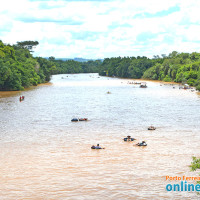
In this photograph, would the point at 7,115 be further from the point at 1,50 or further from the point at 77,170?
the point at 1,50

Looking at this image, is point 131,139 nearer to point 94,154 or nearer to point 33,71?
point 94,154

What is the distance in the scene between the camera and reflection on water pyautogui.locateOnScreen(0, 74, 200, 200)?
2492cm

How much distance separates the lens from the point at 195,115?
5528cm

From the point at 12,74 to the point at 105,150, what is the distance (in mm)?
63811

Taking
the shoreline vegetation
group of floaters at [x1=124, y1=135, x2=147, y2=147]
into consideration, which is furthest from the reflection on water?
the shoreline vegetation

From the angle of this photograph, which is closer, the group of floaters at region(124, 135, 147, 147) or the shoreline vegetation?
the group of floaters at region(124, 135, 147, 147)

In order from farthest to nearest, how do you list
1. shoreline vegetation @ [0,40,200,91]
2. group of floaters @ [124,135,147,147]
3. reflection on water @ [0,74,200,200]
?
shoreline vegetation @ [0,40,200,91]
group of floaters @ [124,135,147,147]
reflection on water @ [0,74,200,200]

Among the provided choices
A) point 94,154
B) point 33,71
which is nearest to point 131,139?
point 94,154

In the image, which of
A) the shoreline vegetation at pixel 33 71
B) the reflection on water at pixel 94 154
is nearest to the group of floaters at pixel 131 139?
the reflection on water at pixel 94 154

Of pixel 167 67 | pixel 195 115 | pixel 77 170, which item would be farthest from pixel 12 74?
pixel 167 67

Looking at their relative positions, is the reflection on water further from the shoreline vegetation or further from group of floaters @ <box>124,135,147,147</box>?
the shoreline vegetation

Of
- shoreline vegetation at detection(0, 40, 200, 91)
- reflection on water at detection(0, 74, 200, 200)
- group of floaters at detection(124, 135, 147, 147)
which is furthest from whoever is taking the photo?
shoreline vegetation at detection(0, 40, 200, 91)

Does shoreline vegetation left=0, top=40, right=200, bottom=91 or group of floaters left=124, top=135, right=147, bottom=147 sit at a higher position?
shoreline vegetation left=0, top=40, right=200, bottom=91

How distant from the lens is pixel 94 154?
109ft
